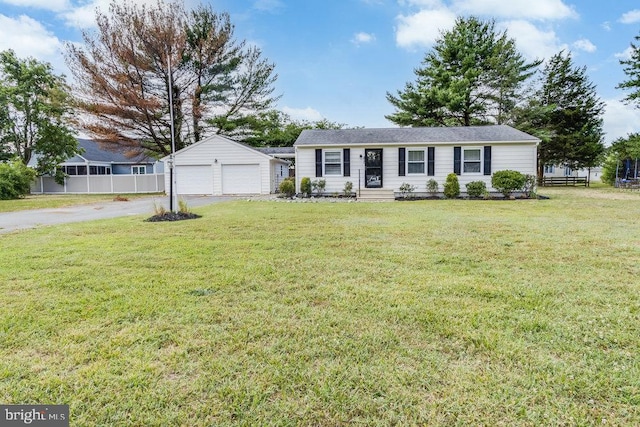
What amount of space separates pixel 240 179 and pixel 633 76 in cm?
2490

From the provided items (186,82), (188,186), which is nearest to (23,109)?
(186,82)

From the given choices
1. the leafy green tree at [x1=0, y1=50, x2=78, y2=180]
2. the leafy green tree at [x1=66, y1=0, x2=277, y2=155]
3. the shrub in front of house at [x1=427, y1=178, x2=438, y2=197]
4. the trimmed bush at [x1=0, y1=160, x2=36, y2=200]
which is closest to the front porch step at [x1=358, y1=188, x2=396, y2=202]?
the shrub in front of house at [x1=427, y1=178, x2=438, y2=197]

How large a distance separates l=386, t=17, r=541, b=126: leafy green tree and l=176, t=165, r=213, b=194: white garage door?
49.4ft

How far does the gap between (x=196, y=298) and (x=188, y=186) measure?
1853 cm

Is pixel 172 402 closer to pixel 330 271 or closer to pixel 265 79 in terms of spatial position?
pixel 330 271

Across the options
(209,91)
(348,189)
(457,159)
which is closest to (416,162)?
(457,159)

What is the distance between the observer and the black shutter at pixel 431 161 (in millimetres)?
16047

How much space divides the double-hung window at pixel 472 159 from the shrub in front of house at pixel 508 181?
3.16 feet

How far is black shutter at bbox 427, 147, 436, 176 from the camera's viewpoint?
16047mm

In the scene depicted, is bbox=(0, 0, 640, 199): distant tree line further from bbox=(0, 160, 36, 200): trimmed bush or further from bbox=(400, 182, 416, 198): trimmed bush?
bbox=(400, 182, 416, 198): trimmed bush

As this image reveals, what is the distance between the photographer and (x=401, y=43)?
18875 millimetres

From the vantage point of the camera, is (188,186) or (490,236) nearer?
(490,236)

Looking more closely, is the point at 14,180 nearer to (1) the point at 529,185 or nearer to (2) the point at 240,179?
(2) the point at 240,179

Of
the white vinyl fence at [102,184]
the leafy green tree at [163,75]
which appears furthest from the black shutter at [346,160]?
the white vinyl fence at [102,184]
